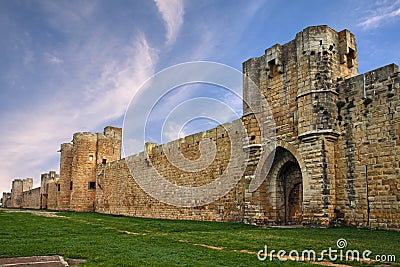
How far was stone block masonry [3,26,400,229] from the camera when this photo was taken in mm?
11938

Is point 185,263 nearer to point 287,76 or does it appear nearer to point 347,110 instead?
point 347,110

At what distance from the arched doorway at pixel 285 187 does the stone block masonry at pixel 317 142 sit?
0.13ft

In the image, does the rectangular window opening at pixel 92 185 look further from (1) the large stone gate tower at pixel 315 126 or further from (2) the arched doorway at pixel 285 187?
(2) the arched doorway at pixel 285 187

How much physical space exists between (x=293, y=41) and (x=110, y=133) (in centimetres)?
2378

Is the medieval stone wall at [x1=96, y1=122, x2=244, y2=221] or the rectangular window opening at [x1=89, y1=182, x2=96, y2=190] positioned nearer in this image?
the medieval stone wall at [x1=96, y1=122, x2=244, y2=221]

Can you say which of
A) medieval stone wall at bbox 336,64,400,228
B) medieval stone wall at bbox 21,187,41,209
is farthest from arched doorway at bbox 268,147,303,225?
medieval stone wall at bbox 21,187,41,209

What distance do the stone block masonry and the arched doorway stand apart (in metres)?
0.04

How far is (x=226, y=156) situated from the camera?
18281mm

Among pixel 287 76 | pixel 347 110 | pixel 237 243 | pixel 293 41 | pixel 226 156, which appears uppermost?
pixel 293 41

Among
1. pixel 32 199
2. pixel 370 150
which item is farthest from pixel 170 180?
pixel 32 199

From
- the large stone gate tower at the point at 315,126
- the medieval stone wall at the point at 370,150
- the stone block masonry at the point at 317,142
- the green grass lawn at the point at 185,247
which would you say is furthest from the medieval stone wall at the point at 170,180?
the green grass lawn at the point at 185,247

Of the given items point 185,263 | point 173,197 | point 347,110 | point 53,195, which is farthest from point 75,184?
point 185,263

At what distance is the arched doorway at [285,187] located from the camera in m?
15.3

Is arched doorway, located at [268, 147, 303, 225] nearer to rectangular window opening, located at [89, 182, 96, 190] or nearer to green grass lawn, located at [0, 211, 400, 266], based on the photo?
green grass lawn, located at [0, 211, 400, 266]
